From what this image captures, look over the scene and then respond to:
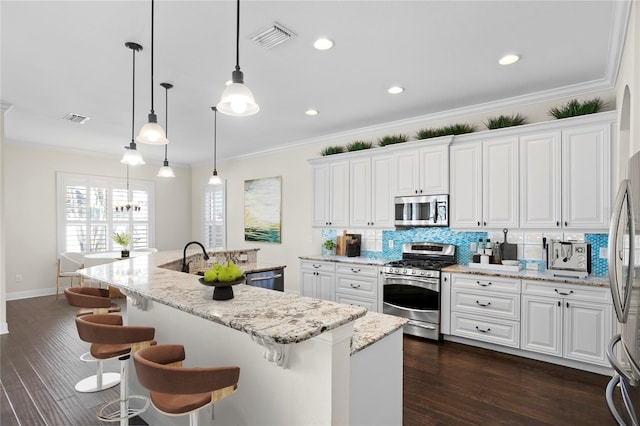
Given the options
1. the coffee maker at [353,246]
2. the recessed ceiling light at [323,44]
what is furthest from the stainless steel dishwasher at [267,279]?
the recessed ceiling light at [323,44]

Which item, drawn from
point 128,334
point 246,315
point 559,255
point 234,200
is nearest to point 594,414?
point 559,255

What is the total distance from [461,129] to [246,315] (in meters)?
3.75

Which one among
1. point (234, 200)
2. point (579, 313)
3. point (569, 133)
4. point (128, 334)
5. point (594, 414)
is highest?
point (569, 133)

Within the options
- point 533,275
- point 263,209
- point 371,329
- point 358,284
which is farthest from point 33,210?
point 533,275

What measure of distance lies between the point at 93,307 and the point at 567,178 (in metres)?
4.46

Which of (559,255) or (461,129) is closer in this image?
(559,255)

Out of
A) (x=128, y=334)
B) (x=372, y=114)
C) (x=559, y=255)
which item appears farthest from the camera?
(x=372, y=114)

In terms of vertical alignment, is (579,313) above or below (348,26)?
below

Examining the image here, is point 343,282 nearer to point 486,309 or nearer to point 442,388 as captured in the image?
point 486,309

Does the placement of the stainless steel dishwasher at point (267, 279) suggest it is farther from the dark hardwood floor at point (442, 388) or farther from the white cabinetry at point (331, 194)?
the dark hardwood floor at point (442, 388)

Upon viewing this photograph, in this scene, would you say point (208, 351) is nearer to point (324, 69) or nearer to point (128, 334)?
point (128, 334)

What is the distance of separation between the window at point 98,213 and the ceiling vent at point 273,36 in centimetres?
614

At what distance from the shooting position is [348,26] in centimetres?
253

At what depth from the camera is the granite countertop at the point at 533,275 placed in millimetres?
3186
